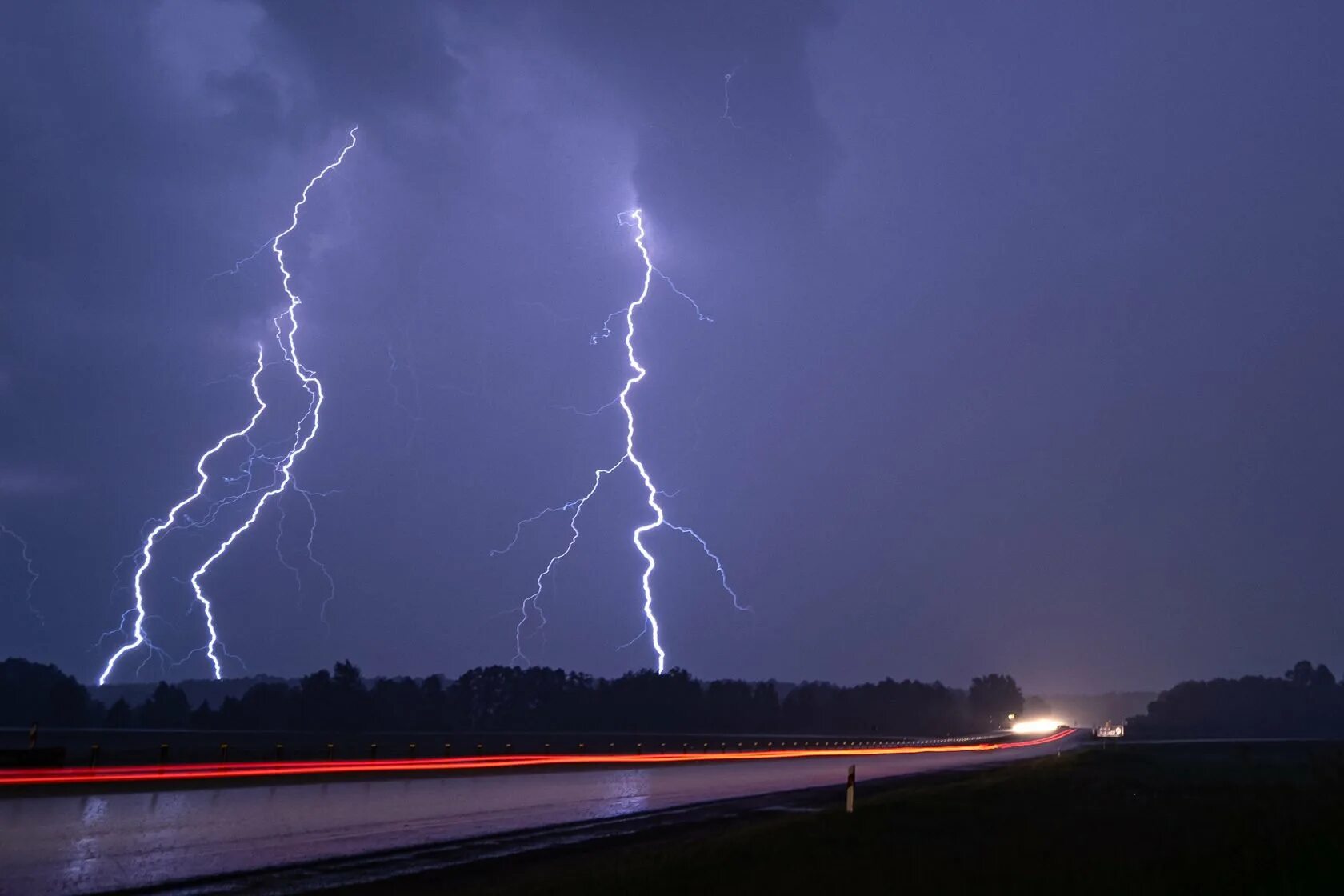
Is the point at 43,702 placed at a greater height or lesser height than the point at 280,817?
greater

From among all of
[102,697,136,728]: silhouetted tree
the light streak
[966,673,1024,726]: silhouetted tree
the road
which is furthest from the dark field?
[966,673,1024,726]: silhouetted tree

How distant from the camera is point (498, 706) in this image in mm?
103438

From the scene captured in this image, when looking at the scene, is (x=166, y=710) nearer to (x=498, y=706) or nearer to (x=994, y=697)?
(x=498, y=706)

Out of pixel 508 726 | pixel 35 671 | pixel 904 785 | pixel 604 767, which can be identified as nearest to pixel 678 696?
pixel 508 726

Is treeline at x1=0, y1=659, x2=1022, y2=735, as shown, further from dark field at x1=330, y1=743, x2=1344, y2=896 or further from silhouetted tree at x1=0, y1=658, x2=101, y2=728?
dark field at x1=330, y1=743, x2=1344, y2=896

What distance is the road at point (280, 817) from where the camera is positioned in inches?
509

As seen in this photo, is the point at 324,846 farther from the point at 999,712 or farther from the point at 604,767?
the point at 999,712

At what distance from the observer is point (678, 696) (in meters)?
114

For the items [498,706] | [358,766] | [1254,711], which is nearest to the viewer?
[358,766]

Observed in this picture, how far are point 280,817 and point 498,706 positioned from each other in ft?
287

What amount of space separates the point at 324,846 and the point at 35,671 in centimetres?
10427

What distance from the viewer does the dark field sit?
39.5 ft

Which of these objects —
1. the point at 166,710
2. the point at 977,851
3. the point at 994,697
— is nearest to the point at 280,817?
the point at 977,851

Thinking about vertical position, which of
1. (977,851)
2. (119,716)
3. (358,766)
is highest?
(119,716)
